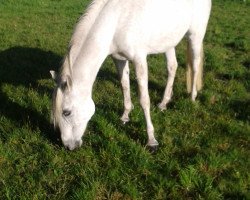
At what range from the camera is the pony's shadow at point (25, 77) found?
5766mm

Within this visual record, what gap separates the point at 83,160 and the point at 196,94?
113 inches

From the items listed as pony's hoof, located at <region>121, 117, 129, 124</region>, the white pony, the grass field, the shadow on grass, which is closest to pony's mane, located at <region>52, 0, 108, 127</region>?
the white pony

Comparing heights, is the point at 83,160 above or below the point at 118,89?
above

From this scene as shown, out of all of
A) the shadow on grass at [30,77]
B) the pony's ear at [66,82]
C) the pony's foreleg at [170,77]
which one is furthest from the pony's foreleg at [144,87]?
the pony's foreleg at [170,77]

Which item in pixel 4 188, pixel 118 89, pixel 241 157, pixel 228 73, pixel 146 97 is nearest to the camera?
pixel 4 188

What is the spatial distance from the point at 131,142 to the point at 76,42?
1.52 metres

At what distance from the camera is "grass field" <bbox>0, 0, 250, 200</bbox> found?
415 centimetres

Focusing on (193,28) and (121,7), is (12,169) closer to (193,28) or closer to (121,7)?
(121,7)

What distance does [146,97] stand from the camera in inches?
210

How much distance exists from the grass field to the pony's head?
0.82 ft

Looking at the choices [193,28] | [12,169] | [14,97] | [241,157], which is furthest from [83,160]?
[193,28]

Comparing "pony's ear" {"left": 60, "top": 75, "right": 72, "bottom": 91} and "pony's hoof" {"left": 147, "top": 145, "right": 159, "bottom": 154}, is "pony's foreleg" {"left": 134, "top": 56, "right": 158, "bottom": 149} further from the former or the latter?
"pony's ear" {"left": 60, "top": 75, "right": 72, "bottom": 91}

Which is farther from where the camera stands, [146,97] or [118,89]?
[118,89]

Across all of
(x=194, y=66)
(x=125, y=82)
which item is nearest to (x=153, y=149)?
(x=125, y=82)
